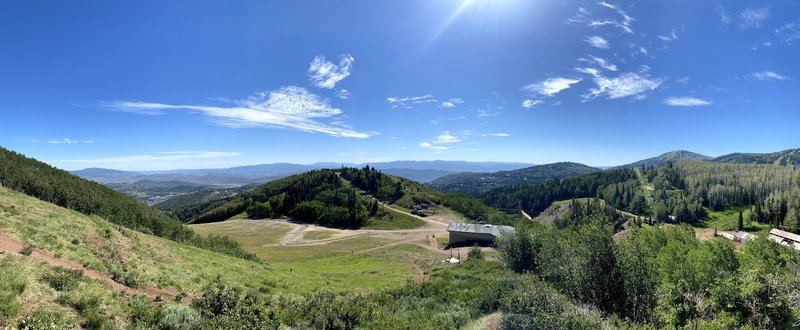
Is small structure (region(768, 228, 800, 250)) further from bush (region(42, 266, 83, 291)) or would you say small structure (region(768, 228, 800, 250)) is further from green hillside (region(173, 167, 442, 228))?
bush (region(42, 266, 83, 291))

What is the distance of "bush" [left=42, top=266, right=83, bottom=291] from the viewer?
12531 millimetres

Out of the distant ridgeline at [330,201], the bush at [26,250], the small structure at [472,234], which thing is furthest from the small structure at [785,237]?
the bush at [26,250]

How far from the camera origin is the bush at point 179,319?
38.7 feet

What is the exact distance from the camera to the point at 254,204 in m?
166

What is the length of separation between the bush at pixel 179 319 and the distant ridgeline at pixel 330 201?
408 ft

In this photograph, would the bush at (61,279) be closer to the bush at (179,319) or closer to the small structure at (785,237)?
the bush at (179,319)

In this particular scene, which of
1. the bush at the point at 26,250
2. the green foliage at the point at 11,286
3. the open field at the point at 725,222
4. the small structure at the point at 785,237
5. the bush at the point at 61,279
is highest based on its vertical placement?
the green foliage at the point at 11,286

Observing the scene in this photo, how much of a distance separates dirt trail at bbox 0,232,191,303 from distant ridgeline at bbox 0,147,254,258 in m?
29.4

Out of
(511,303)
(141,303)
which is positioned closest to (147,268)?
(141,303)

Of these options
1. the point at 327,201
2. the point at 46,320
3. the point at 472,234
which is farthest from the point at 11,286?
the point at 327,201

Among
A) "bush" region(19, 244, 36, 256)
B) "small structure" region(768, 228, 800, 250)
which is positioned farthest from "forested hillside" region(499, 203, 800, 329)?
"small structure" region(768, 228, 800, 250)

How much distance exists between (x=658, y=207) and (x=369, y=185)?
151 m

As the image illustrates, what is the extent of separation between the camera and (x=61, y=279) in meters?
13.0

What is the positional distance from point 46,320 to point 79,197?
48.4 meters
